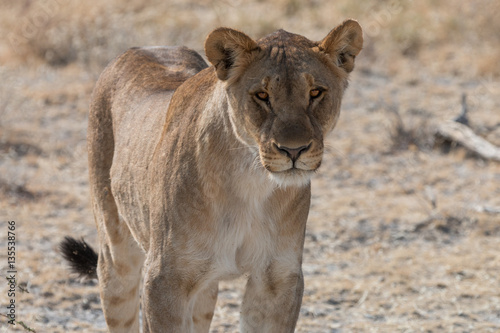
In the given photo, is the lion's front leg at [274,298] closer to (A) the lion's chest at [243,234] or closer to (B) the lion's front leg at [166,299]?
(A) the lion's chest at [243,234]

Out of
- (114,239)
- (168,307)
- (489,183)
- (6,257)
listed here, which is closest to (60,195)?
(6,257)

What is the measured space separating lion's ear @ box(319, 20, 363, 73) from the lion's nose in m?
0.46

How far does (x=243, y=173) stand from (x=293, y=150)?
316 millimetres

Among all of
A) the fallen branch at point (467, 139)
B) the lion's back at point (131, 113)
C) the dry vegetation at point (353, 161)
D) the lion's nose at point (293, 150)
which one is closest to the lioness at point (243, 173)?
the lion's nose at point (293, 150)

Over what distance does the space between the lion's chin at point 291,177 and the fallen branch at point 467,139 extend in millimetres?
4448

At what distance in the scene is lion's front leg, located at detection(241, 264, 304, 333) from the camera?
297 cm

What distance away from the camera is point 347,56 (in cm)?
300

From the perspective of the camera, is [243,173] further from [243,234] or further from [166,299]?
[166,299]

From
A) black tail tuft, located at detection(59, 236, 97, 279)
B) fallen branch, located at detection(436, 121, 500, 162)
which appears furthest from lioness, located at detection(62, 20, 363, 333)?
fallen branch, located at detection(436, 121, 500, 162)

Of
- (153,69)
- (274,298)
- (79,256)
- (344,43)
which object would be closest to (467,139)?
(153,69)

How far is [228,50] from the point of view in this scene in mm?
2859

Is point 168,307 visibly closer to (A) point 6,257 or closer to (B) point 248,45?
(B) point 248,45

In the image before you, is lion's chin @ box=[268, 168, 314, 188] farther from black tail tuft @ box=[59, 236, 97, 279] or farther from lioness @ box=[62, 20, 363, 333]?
black tail tuft @ box=[59, 236, 97, 279]

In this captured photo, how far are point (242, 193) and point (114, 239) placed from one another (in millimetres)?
1038
